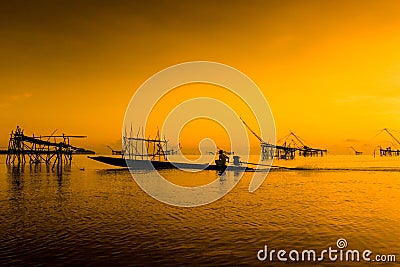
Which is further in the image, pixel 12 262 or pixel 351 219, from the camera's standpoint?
pixel 351 219

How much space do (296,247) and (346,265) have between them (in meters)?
3.46

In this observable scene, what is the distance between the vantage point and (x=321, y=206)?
36906 mm

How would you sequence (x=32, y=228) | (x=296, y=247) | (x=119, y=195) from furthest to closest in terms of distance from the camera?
(x=119, y=195) < (x=32, y=228) < (x=296, y=247)

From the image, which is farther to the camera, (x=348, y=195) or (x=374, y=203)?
(x=348, y=195)

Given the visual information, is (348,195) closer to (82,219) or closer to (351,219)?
(351,219)

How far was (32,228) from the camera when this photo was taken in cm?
2514

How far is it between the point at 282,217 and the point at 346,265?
12.0 meters

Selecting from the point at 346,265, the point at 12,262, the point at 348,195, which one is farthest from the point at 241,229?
the point at 348,195

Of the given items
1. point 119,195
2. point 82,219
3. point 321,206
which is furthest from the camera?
point 119,195

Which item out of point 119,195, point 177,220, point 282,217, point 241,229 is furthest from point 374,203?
point 119,195

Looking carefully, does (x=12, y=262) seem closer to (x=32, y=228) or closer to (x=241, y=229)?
(x=32, y=228)

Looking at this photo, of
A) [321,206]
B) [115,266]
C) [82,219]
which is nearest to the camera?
[115,266]

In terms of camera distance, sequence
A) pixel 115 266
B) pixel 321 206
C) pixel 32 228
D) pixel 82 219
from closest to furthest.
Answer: pixel 115 266, pixel 32 228, pixel 82 219, pixel 321 206

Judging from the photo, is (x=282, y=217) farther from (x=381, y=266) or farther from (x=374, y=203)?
(x=374, y=203)
